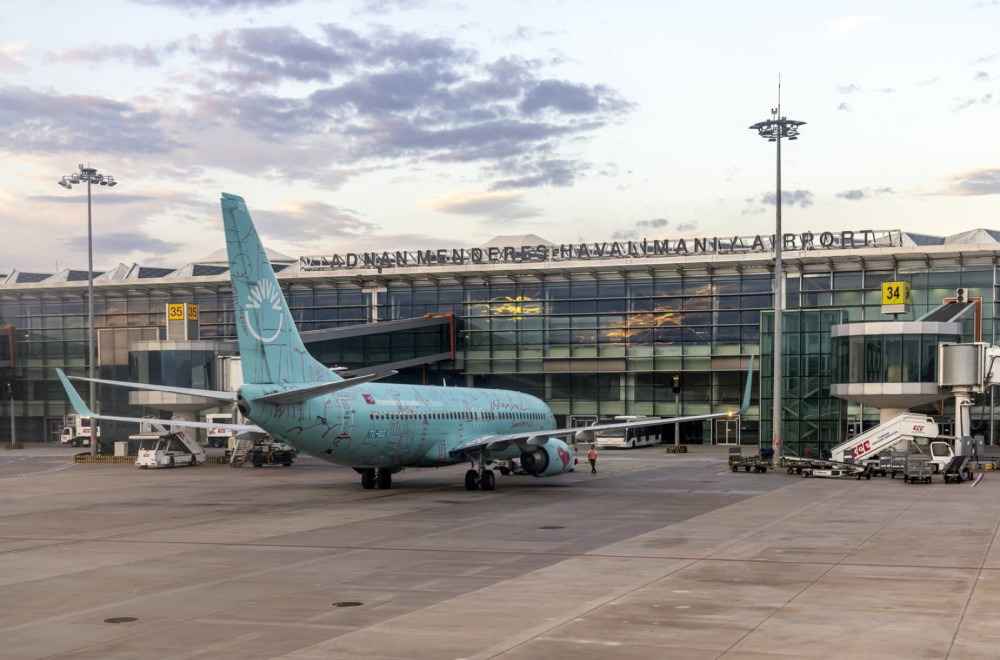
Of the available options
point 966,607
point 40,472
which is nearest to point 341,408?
point 966,607

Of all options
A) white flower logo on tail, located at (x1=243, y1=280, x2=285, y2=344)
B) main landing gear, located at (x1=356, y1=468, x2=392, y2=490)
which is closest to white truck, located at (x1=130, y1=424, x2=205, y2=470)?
main landing gear, located at (x1=356, y1=468, x2=392, y2=490)

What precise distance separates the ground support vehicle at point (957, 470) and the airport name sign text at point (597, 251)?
138 ft

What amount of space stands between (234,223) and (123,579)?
17.8 m

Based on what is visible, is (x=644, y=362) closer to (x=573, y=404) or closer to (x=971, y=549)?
(x=573, y=404)

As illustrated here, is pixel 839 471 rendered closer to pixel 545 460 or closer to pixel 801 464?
pixel 801 464

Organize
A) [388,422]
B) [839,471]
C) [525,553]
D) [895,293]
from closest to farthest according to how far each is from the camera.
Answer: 1. [525,553]
2. [388,422]
3. [839,471]
4. [895,293]

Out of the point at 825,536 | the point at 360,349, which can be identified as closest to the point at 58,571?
the point at 825,536

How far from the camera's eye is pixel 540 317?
103 meters

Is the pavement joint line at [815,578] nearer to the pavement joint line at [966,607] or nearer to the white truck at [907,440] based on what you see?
the pavement joint line at [966,607]

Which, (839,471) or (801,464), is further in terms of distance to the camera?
(801,464)

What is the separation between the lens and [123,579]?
2605 centimetres

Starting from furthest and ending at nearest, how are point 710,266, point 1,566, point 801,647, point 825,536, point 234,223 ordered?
1. point 710,266
2. point 234,223
3. point 825,536
4. point 1,566
5. point 801,647

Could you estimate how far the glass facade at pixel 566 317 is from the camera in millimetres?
91875

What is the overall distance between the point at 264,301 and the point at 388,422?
27.7 feet
